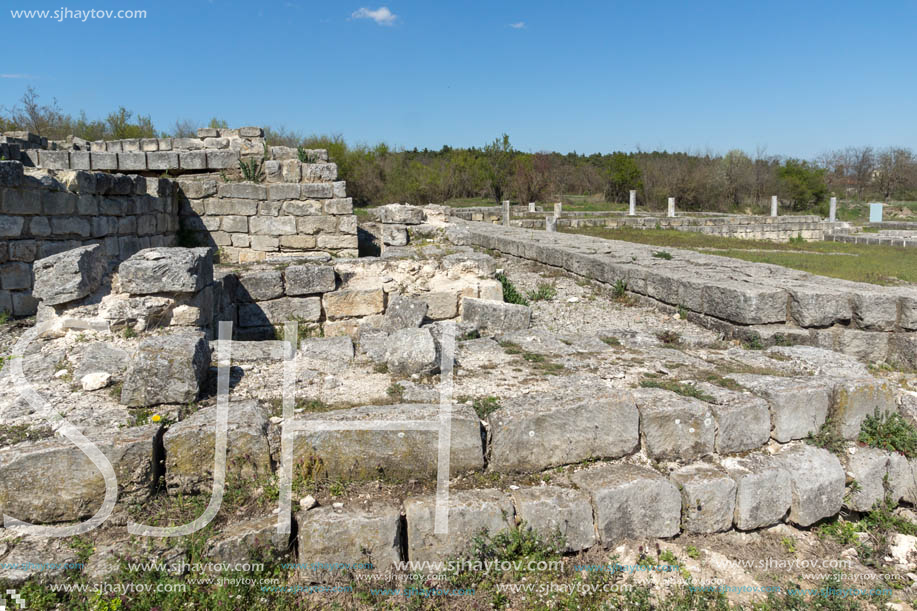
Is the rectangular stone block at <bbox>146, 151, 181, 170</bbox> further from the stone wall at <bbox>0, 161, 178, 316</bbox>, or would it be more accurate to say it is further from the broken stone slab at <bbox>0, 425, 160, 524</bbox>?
the broken stone slab at <bbox>0, 425, 160, 524</bbox>

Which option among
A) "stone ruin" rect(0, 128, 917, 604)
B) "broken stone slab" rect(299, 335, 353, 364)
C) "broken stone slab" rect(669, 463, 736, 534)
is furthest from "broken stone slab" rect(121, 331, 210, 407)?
"broken stone slab" rect(669, 463, 736, 534)

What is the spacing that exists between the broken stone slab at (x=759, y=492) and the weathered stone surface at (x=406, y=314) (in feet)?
9.53

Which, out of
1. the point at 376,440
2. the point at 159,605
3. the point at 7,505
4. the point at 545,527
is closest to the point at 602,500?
the point at 545,527

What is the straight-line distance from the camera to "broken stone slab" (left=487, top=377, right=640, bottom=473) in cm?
314

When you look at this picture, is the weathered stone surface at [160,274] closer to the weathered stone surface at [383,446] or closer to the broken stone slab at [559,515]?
the weathered stone surface at [383,446]

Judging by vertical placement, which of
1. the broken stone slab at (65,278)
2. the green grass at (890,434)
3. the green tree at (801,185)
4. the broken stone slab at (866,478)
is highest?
the green tree at (801,185)

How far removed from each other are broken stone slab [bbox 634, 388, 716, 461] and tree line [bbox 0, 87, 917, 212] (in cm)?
2011

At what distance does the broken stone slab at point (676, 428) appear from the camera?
3.34 meters

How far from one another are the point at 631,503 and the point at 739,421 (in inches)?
39.0

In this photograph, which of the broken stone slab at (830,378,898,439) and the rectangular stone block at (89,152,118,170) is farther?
the rectangular stone block at (89,152,118,170)

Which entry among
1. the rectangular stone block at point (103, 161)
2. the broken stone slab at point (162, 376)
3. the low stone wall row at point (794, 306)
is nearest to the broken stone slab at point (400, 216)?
the low stone wall row at point (794, 306)

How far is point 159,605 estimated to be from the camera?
7.82 feet

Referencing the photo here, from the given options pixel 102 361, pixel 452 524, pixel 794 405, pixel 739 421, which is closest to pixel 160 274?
pixel 102 361

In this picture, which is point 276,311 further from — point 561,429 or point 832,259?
point 832,259
